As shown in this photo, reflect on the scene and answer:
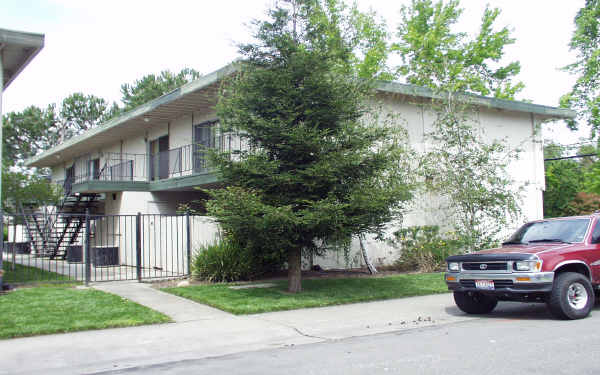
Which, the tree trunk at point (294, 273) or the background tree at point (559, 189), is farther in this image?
the background tree at point (559, 189)

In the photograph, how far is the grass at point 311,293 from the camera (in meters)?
10.2

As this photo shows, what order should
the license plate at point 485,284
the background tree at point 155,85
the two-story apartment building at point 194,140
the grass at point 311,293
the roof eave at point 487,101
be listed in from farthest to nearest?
the background tree at point 155,85 < the two-story apartment building at point 194,140 < the roof eave at point 487,101 < the grass at point 311,293 < the license plate at point 485,284

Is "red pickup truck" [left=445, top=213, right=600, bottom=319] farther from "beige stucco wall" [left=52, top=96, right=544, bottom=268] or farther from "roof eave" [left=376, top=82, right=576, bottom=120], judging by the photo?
"roof eave" [left=376, top=82, right=576, bottom=120]

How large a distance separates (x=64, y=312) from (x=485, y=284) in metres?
7.13

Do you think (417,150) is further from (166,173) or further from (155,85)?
(155,85)

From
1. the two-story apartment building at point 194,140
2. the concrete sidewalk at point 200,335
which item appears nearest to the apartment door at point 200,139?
the two-story apartment building at point 194,140

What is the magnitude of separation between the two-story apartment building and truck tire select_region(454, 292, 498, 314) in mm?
7171

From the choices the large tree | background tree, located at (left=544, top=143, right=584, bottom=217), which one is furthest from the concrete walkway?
background tree, located at (left=544, top=143, right=584, bottom=217)

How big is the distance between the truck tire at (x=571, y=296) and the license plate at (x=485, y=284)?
858 mm

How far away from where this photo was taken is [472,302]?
30.7 feet

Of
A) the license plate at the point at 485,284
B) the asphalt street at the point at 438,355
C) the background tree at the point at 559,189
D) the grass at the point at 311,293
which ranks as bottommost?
the asphalt street at the point at 438,355

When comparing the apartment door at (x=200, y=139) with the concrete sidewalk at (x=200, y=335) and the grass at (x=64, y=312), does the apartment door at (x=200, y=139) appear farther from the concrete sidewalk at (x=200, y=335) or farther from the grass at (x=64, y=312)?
the concrete sidewalk at (x=200, y=335)

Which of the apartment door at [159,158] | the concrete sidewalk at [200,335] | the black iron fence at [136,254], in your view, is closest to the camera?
the concrete sidewalk at [200,335]

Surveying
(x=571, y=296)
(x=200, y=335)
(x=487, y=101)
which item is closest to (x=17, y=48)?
(x=200, y=335)
